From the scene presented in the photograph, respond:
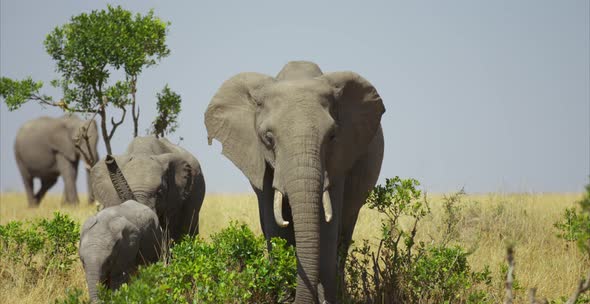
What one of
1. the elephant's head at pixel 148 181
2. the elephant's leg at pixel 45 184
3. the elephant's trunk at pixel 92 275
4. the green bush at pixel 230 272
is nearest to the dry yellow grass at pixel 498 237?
the elephant's head at pixel 148 181

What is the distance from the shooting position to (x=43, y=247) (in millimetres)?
11562

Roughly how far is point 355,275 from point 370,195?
3.11ft

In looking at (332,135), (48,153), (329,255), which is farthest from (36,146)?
(332,135)

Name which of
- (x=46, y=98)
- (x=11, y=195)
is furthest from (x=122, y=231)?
(x=11, y=195)

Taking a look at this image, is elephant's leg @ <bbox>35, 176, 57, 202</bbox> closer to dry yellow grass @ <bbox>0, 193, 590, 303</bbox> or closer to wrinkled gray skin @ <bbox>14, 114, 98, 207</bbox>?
wrinkled gray skin @ <bbox>14, 114, 98, 207</bbox>

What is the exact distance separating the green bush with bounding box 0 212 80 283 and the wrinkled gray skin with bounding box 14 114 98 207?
14058 millimetres

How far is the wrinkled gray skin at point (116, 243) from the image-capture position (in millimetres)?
8555

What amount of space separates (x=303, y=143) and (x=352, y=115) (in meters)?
1.27

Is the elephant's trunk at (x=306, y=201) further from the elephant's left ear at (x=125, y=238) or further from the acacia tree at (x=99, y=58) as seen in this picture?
the acacia tree at (x=99, y=58)

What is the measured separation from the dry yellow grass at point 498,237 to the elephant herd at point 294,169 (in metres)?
1.29

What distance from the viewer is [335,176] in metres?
7.99

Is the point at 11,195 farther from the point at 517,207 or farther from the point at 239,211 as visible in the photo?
the point at 517,207

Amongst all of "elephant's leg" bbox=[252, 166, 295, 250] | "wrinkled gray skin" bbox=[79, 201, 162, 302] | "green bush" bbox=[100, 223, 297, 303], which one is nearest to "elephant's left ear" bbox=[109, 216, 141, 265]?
"wrinkled gray skin" bbox=[79, 201, 162, 302]

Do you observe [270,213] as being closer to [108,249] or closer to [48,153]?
[108,249]
